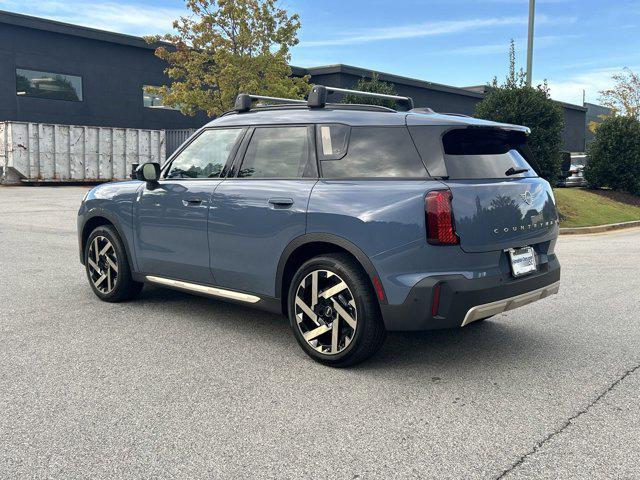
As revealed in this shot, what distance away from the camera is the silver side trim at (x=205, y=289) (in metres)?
4.81

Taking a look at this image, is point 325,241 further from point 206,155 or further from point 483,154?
point 206,155

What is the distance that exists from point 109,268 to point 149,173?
46.7 inches

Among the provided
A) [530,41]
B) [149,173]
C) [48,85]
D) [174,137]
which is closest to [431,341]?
[149,173]

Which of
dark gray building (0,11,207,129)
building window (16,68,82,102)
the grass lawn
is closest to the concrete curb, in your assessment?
the grass lawn

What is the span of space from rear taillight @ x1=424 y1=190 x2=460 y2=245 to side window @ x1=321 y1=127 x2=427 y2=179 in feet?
0.86

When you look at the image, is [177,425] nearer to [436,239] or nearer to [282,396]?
[282,396]

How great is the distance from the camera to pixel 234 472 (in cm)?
285

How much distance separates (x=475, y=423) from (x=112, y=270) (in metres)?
4.02

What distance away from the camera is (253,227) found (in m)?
4.66

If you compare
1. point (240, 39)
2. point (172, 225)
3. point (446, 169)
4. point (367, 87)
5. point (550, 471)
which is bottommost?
point (550, 471)

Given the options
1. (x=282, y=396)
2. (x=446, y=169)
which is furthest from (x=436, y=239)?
(x=282, y=396)

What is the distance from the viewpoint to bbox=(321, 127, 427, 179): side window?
4.14 metres

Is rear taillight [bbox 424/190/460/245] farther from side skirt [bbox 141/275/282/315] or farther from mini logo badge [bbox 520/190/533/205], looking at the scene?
side skirt [bbox 141/275/282/315]

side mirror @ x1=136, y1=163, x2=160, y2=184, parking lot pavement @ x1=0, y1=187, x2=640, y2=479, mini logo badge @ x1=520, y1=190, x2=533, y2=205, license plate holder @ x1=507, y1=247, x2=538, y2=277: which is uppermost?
side mirror @ x1=136, y1=163, x2=160, y2=184
